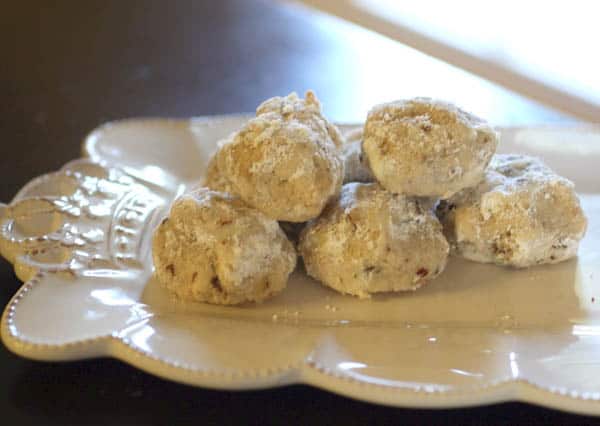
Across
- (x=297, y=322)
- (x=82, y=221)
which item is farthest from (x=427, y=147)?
(x=82, y=221)

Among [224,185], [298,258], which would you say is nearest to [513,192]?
[298,258]

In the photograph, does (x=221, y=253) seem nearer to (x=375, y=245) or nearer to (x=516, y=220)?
(x=375, y=245)

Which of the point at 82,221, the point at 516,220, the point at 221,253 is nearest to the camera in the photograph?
the point at 221,253

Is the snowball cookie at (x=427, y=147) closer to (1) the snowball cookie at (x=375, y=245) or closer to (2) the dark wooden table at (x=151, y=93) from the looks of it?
(1) the snowball cookie at (x=375, y=245)

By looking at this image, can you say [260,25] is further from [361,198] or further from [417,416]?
[417,416]

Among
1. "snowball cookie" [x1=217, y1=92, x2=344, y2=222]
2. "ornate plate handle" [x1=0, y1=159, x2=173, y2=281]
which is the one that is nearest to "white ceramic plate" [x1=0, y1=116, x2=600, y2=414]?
"ornate plate handle" [x1=0, y1=159, x2=173, y2=281]

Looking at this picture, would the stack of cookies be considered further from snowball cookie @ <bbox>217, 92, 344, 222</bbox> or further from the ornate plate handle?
the ornate plate handle

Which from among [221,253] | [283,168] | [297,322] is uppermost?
[283,168]
